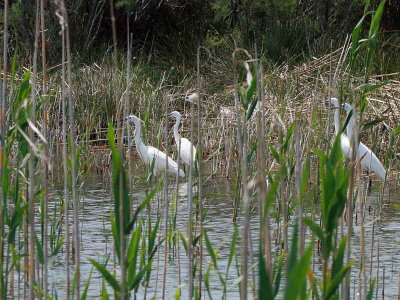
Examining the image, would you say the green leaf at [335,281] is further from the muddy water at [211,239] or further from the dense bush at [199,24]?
the dense bush at [199,24]

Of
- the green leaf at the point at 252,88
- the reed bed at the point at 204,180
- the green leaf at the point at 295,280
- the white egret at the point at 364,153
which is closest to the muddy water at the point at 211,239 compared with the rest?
the reed bed at the point at 204,180

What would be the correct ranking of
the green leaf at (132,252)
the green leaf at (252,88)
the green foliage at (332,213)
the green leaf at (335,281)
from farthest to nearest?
the green leaf at (252,88) < the green leaf at (132,252) < the green foliage at (332,213) < the green leaf at (335,281)

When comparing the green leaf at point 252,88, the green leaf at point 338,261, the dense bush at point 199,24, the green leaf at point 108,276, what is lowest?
the green leaf at point 108,276

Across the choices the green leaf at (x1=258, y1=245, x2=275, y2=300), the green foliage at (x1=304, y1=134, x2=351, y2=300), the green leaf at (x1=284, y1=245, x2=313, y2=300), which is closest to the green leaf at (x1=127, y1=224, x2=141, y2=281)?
the green foliage at (x1=304, y1=134, x2=351, y2=300)

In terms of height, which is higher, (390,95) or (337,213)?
(390,95)

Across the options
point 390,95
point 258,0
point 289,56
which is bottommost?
point 390,95

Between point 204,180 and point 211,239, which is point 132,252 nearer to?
point 211,239

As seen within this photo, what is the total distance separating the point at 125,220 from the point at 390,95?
8.51 metres

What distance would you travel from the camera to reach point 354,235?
277 inches

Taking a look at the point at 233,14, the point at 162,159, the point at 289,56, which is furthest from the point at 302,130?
the point at 233,14

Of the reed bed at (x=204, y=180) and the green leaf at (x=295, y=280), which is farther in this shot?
the reed bed at (x=204, y=180)

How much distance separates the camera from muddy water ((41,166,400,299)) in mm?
5336

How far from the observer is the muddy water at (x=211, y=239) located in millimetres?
5336

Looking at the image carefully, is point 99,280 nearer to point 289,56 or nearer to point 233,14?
point 289,56
